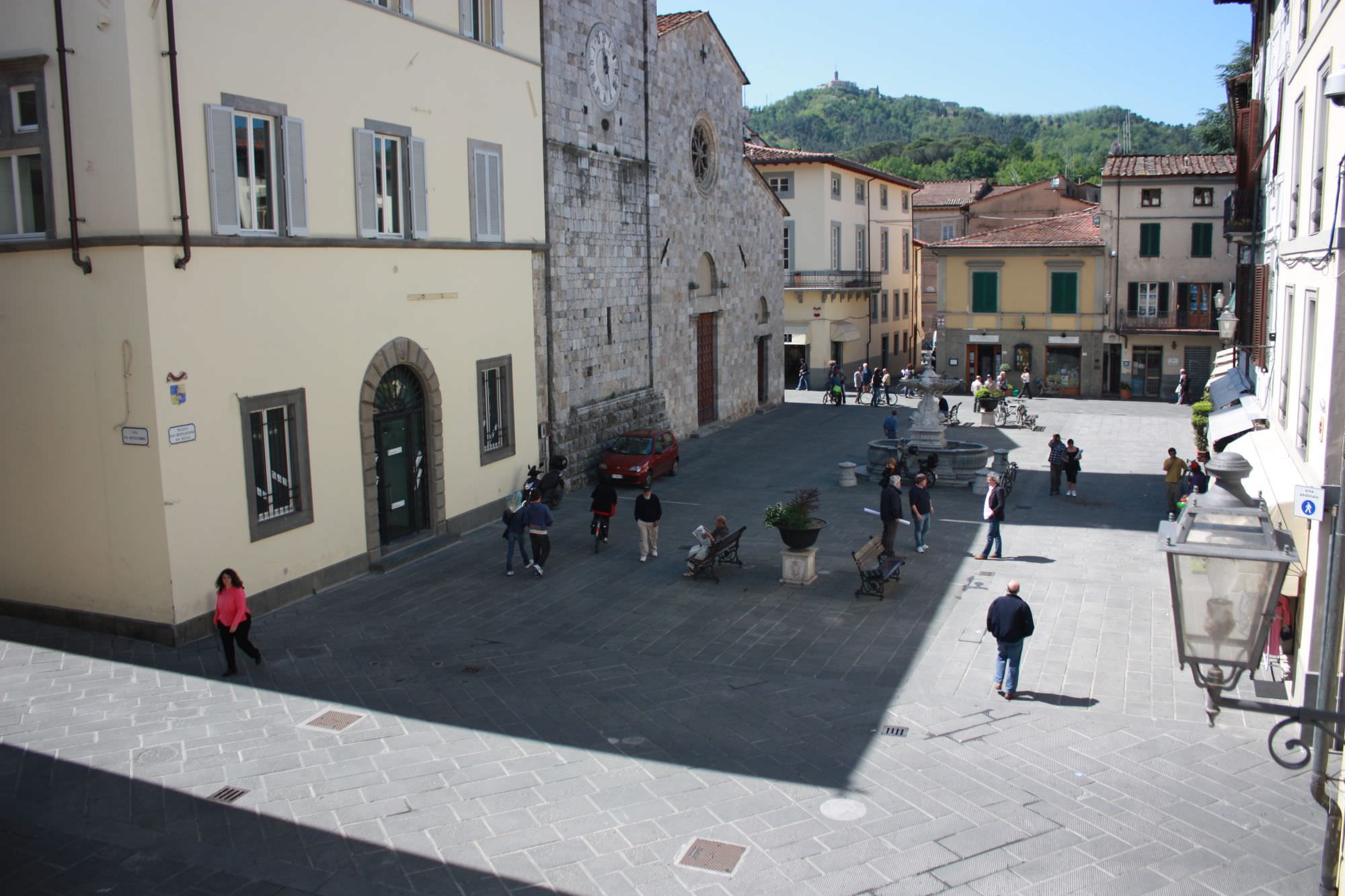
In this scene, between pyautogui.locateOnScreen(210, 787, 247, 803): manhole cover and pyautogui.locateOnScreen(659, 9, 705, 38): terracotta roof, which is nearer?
pyautogui.locateOnScreen(210, 787, 247, 803): manhole cover

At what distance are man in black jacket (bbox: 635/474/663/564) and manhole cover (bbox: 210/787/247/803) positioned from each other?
8.62 metres

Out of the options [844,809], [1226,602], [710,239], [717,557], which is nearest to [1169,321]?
[710,239]

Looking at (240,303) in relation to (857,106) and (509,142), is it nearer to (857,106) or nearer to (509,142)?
(509,142)

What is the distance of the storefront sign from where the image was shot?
43.7 feet

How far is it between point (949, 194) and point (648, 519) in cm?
5425

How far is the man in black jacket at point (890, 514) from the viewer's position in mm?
17109

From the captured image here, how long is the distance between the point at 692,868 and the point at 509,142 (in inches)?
621

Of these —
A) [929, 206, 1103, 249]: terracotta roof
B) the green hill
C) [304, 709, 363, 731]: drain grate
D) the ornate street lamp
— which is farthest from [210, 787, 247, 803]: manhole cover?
the green hill

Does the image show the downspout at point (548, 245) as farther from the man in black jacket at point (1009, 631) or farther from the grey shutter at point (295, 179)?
the man in black jacket at point (1009, 631)

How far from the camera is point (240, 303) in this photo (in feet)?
47.0

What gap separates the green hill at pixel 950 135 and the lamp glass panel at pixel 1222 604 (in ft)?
281

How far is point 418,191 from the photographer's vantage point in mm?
18047

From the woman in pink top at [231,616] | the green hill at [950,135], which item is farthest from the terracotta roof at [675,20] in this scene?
the green hill at [950,135]

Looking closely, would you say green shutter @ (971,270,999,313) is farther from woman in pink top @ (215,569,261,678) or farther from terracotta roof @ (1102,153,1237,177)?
woman in pink top @ (215,569,261,678)
